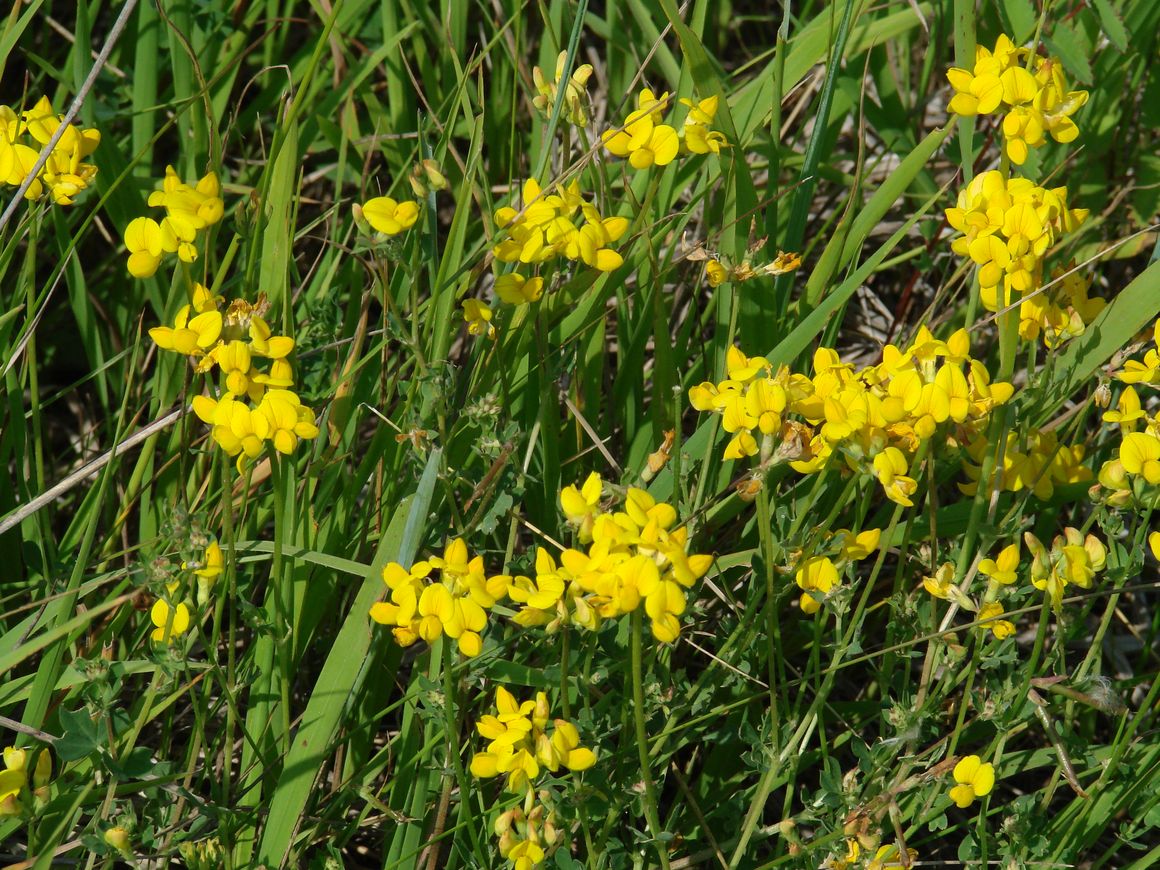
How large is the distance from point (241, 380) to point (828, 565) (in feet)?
Answer: 2.65

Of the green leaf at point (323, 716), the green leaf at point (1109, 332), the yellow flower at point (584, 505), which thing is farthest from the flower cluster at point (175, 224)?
the green leaf at point (1109, 332)

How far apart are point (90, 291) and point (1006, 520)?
81.4 inches

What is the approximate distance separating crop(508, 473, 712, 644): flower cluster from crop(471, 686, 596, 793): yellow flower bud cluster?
16 centimetres

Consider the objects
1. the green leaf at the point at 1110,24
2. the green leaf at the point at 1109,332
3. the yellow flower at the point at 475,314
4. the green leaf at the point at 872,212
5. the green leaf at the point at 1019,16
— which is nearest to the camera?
the yellow flower at the point at 475,314

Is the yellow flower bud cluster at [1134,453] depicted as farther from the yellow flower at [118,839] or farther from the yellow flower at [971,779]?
the yellow flower at [118,839]

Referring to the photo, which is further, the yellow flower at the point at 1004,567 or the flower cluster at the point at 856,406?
the yellow flower at the point at 1004,567

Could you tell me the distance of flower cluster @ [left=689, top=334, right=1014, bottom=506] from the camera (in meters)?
1.43

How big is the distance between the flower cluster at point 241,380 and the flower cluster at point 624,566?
37 centimetres

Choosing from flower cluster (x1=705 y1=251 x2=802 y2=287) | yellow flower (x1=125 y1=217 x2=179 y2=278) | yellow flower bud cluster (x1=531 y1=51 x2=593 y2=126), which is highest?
yellow flower bud cluster (x1=531 y1=51 x2=593 y2=126)

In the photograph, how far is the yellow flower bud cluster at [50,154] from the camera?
1.76 meters

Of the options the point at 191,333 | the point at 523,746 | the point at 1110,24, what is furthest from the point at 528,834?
the point at 1110,24

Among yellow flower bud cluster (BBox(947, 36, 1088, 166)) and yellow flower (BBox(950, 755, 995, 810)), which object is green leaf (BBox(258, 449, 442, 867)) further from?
yellow flower bud cluster (BBox(947, 36, 1088, 166))

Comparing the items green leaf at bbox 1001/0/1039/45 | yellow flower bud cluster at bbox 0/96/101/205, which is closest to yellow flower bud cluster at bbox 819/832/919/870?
yellow flower bud cluster at bbox 0/96/101/205

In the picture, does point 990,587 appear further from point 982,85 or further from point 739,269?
point 982,85
